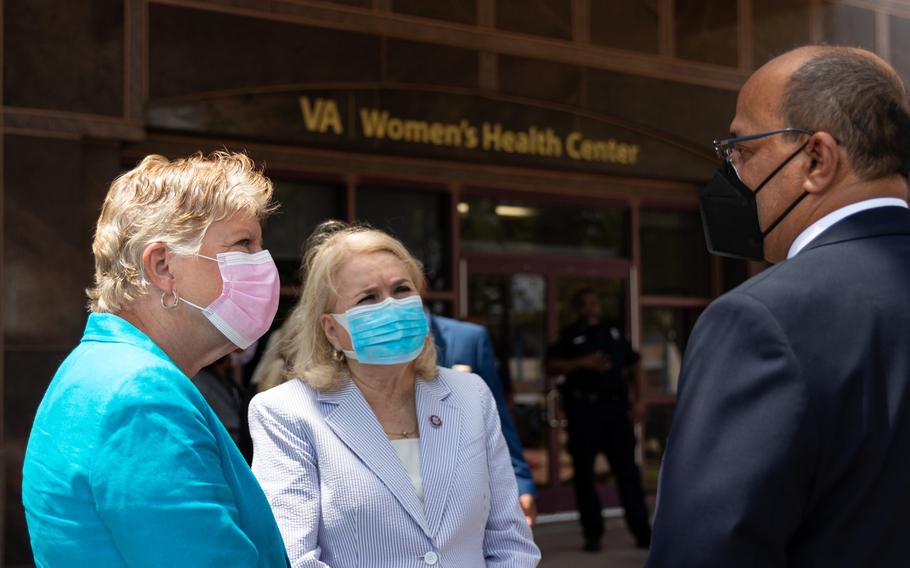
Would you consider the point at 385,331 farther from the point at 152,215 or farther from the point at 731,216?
the point at 731,216

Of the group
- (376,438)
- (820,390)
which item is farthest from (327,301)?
(820,390)

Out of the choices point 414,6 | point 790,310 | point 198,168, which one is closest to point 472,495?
point 198,168

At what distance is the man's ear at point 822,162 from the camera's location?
1.88 meters

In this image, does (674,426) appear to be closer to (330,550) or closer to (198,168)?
(198,168)

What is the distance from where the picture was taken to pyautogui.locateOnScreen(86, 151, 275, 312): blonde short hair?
7.33 feet

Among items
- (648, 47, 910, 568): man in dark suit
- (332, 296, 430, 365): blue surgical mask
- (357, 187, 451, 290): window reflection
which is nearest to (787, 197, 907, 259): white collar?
(648, 47, 910, 568): man in dark suit

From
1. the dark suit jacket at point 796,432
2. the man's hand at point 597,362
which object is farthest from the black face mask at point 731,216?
the man's hand at point 597,362

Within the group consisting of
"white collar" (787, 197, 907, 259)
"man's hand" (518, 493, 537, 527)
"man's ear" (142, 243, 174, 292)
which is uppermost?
"white collar" (787, 197, 907, 259)

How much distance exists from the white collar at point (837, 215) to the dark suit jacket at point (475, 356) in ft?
9.67

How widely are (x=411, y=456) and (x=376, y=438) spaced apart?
0.13 metres

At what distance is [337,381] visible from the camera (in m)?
3.41

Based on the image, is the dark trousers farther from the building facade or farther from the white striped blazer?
the white striped blazer

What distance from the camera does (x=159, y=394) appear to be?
192 centimetres

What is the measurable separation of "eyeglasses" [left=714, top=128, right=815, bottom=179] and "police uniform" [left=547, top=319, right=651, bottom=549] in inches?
282
